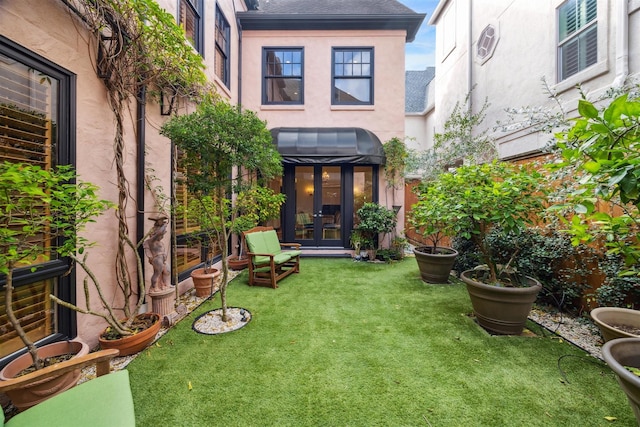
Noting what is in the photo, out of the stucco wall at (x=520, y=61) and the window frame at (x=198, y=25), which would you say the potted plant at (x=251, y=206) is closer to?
the window frame at (x=198, y=25)

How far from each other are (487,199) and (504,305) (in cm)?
143

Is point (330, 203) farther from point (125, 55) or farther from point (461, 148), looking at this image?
point (125, 55)

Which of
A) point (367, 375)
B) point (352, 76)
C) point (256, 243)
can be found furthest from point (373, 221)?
point (367, 375)

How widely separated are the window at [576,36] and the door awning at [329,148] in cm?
434

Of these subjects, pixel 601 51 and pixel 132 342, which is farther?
pixel 601 51

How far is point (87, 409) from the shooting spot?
146cm

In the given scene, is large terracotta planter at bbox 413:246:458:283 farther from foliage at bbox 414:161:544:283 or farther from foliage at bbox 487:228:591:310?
foliage at bbox 414:161:544:283

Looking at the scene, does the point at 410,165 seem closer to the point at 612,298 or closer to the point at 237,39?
the point at 612,298

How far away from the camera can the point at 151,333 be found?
3004 millimetres

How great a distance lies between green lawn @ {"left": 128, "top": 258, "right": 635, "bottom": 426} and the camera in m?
2.10

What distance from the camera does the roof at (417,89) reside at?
46.1 ft

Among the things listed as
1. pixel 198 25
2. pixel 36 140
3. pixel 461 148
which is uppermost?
pixel 198 25

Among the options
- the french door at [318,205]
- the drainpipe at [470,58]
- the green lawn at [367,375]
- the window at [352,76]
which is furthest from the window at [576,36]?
the french door at [318,205]

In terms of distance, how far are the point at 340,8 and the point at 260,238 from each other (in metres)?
8.15
